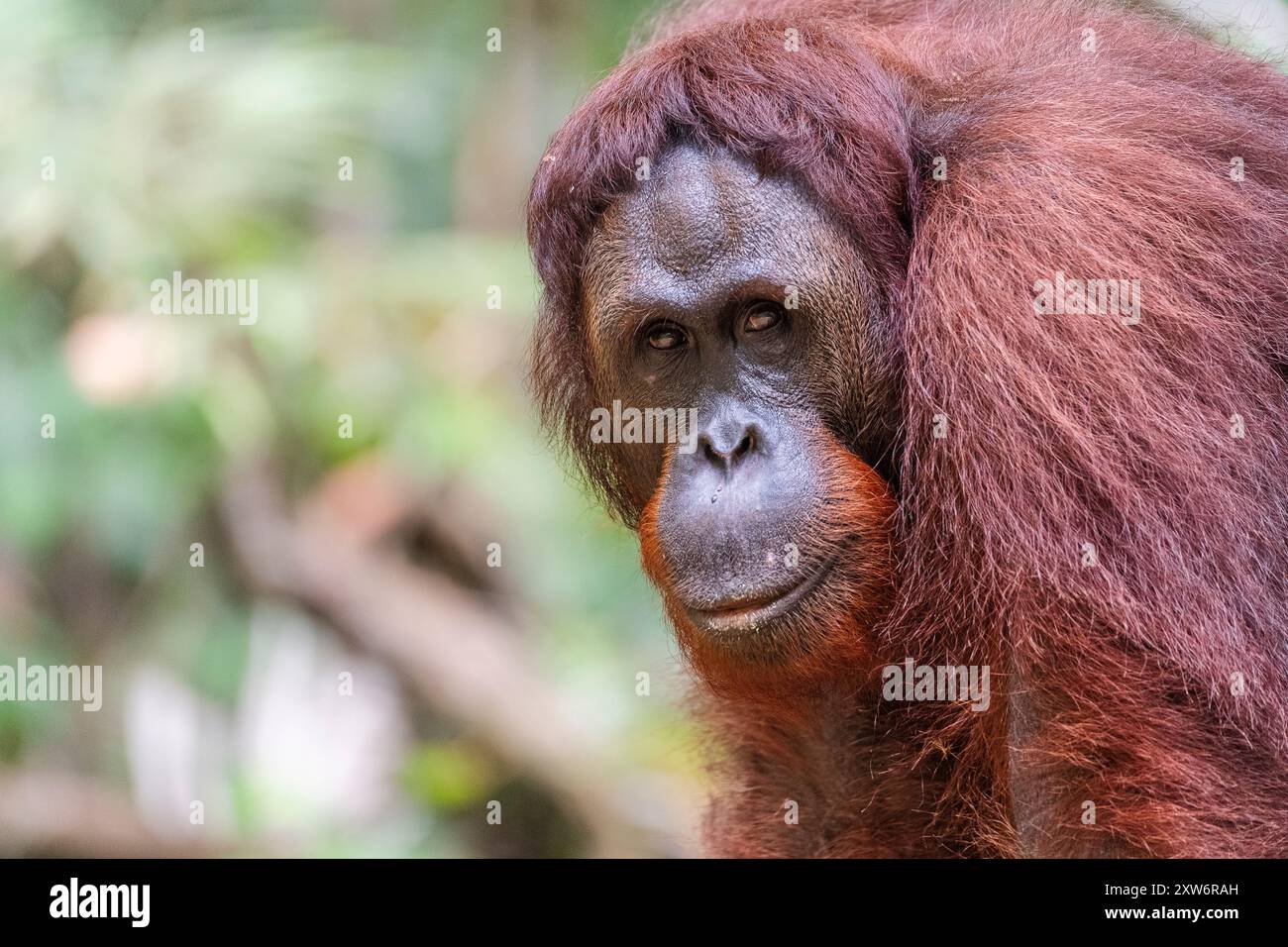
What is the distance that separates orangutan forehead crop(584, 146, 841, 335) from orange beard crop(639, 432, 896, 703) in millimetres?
399

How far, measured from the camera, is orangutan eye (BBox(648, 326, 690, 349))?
3.18 meters

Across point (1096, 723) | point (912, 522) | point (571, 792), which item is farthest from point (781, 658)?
point (571, 792)

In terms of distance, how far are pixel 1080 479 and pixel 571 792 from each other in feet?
12.7

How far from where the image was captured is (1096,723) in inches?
107

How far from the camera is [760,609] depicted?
294cm

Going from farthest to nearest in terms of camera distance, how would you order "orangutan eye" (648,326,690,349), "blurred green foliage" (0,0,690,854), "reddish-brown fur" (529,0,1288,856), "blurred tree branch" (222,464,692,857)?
1. "blurred tree branch" (222,464,692,857)
2. "blurred green foliage" (0,0,690,854)
3. "orangutan eye" (648,326,690,349)
4. "reddish-brown fur" (529,0,1288,856)

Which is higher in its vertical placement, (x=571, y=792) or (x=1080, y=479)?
(x=1080, y=479)

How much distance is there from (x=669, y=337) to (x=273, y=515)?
12.5ft

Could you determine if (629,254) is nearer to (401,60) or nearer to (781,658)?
(781,658)
